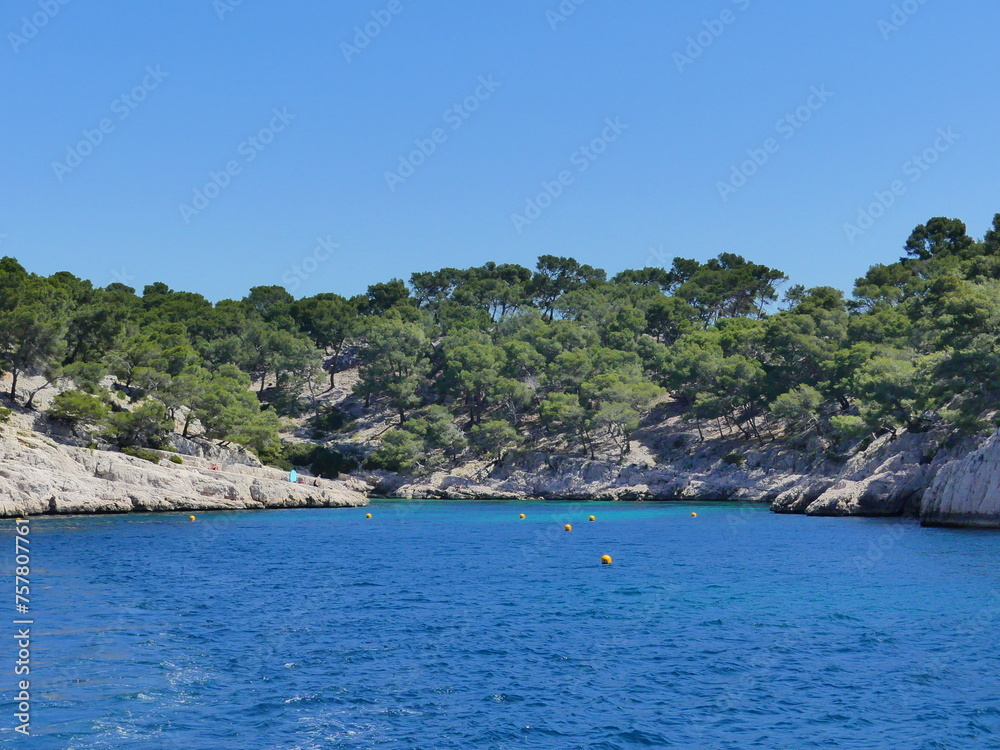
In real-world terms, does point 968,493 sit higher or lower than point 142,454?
higher

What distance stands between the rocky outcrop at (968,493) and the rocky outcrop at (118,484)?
4707 cm

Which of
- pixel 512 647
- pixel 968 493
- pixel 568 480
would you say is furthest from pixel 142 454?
pixel 968 493

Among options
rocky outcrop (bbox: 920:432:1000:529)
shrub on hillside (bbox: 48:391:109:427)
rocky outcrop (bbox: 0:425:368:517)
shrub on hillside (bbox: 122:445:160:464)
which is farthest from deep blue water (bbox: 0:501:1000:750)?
shrub on hillside (bbox: 48:391:109:427)

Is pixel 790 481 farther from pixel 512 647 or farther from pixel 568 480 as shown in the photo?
pixel 512 647

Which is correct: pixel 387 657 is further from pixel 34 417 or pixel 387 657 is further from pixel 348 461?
pixel 348 461

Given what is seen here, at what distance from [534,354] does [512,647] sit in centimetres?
9126

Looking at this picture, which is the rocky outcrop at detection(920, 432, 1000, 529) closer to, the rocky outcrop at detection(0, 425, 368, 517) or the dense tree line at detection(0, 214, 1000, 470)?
the dense tree line at detection(0, 214, 1000, 470)

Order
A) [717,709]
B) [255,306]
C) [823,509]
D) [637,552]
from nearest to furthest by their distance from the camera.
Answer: [717,709] < [637,552] < [823,509] < [255,306]

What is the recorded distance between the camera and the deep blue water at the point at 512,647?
648 inches

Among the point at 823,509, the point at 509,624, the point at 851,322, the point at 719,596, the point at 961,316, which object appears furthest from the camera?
the point at 851,322

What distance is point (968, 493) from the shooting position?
4875cm

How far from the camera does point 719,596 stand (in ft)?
98.8

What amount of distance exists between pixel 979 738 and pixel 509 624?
498 inches

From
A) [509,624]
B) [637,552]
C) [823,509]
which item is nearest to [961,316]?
[823,509]
